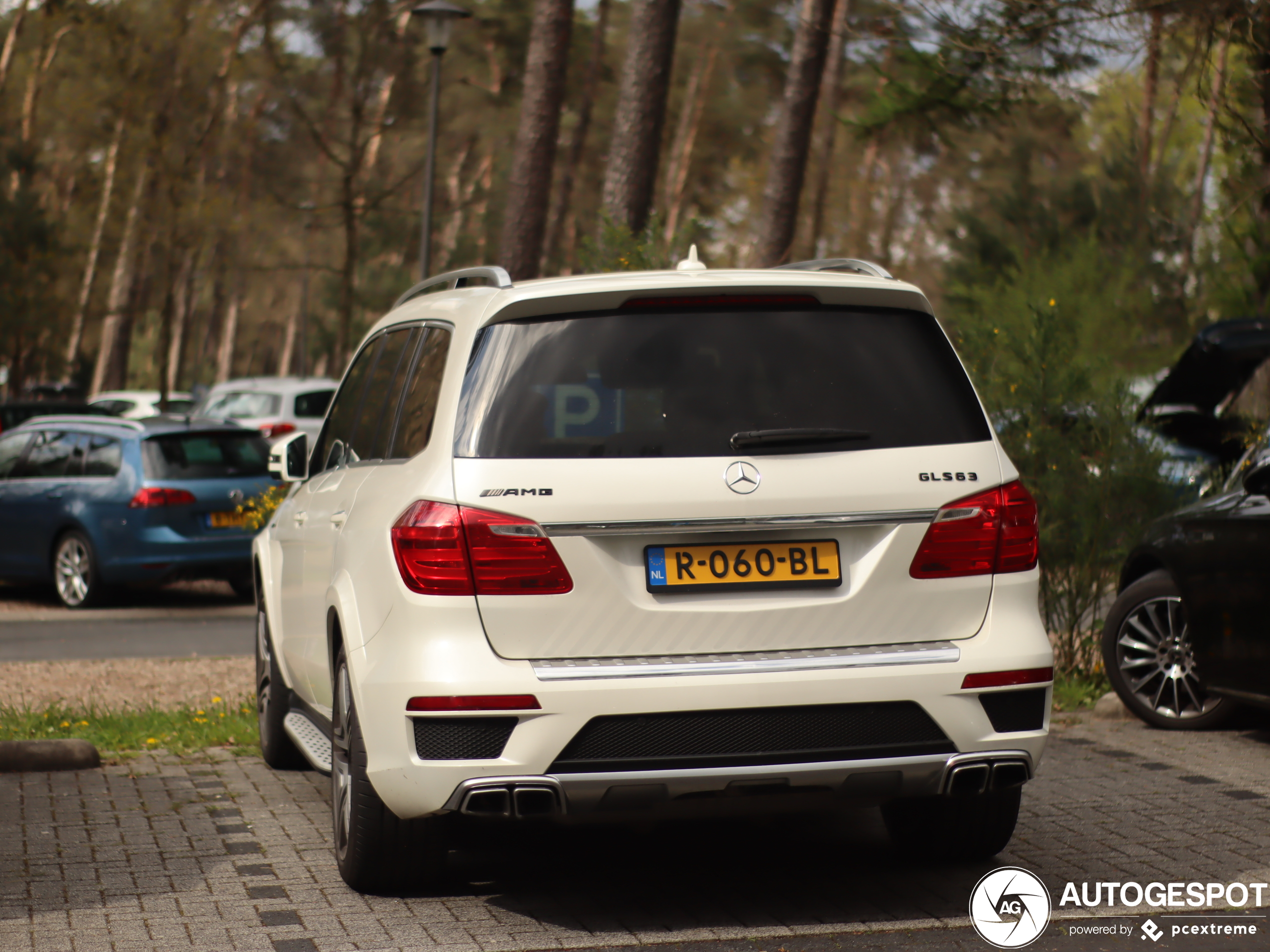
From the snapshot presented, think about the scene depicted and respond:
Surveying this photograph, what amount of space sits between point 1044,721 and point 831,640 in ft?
2.39

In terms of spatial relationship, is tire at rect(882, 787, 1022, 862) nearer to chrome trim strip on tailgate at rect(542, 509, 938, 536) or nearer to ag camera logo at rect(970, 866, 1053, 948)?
ag camera logo at rect(970, 866, 1053, 948)

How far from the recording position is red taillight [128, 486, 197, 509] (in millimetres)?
14258

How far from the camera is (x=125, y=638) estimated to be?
1256 centimetres

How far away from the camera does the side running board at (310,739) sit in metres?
5.78

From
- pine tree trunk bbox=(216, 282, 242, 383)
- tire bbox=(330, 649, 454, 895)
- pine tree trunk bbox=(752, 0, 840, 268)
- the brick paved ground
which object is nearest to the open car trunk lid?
tire bbox=(330, 649, 454, 895)

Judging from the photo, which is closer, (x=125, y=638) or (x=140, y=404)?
(x=125, y=638)

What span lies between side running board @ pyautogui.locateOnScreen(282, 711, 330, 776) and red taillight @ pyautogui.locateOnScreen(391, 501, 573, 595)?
1433 mm

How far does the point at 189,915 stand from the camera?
16.4 ft

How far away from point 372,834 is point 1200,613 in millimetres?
4271

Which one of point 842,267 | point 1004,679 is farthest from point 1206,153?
point 1004,679

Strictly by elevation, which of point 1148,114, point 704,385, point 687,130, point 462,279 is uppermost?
point 1148,114

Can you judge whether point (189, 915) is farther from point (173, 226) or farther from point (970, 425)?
point (173, 226)

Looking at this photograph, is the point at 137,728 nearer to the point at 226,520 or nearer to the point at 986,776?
the point at 986,776

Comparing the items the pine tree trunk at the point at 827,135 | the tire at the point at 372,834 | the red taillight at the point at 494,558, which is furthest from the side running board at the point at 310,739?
the pine tree trunk at the point at 827,135
